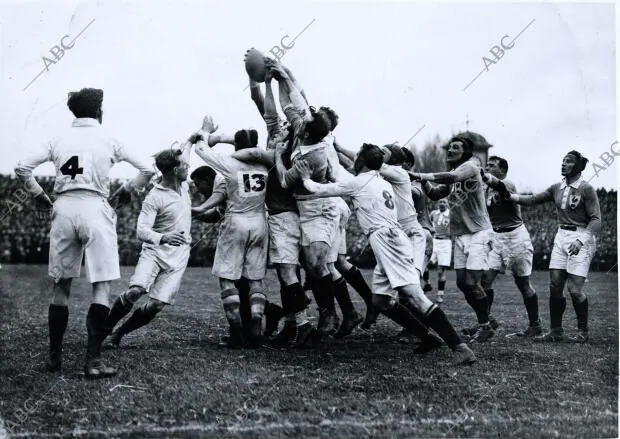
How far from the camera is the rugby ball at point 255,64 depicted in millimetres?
6613

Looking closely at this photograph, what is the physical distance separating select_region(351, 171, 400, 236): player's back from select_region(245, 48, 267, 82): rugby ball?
1.62 metres

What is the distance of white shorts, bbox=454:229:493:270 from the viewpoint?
7574 mm

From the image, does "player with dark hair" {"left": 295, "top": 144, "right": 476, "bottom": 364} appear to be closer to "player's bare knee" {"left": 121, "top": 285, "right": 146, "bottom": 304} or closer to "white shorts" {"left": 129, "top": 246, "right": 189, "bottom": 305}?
"white shorts" {"left": 129, "top": 246, "right": 189, "bottom": 305}

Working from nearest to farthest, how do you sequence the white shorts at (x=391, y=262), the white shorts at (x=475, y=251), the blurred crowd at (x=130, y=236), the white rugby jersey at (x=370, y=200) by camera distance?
the white shorts at (x=391, y=262) → the white rugby jersey at (x=370, y=200) → the white shorts at (x=475, y=251) → the blurred crowd at (x=130, y=236)

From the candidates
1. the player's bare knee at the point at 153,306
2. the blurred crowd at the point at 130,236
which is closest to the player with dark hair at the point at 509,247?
the player's bare knee at the point at 153,306

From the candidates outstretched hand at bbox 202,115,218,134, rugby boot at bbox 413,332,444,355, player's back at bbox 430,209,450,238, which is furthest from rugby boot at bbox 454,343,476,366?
player's back at bbox 430,209,450,238

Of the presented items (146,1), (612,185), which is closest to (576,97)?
(612,185)

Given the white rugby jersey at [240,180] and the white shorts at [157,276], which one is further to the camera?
the white rugby jersey at [240,180]

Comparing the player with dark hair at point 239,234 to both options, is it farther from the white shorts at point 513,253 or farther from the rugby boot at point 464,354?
the white shorts at point 513,253

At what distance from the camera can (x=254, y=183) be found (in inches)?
253

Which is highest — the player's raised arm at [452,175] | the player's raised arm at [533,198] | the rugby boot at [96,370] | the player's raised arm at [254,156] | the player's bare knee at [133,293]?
the player's raised arm at [254,156]

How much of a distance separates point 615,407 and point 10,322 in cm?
666

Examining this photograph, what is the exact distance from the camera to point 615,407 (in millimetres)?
4945

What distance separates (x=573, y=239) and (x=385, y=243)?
2854mm
